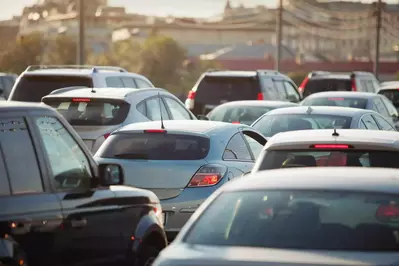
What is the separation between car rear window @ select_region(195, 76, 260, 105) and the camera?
92.1ft

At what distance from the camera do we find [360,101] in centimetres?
2433

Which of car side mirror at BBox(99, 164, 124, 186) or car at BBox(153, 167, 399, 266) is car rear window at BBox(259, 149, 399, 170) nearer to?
car side mirror at BBox(99, 164, 124, 186)

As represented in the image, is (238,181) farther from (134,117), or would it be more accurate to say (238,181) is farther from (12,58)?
(12,58)

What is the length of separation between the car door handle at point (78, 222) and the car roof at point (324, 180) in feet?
3.46

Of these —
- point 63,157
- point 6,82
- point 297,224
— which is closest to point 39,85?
point 6,82

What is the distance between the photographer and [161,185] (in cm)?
1234

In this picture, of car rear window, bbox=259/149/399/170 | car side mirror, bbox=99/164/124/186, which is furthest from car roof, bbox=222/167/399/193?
car rear window, bbox=259/149/399/170

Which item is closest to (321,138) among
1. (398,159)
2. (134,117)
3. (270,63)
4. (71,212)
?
(398,159)

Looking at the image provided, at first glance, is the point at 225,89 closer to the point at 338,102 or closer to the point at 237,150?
the point at 338,102

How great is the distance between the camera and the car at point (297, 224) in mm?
6176

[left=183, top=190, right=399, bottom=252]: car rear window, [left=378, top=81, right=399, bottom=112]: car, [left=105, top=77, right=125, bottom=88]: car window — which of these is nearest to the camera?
[left=183, top=190, right=399, bottom=252]: car rear window

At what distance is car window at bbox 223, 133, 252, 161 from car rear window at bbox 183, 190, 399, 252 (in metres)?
6.55

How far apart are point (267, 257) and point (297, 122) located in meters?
11.6

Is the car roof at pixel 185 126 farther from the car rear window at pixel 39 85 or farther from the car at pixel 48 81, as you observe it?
the car rear window at pixel 39 85
